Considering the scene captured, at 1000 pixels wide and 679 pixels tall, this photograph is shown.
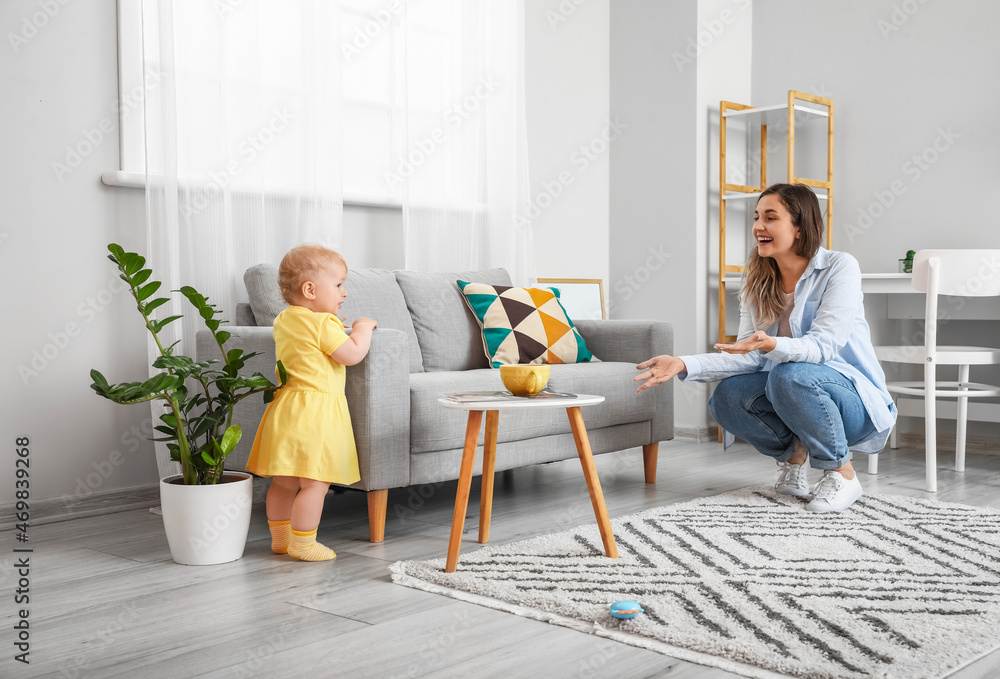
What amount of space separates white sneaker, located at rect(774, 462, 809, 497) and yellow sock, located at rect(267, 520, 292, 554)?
1.49m

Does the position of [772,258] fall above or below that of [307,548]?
above

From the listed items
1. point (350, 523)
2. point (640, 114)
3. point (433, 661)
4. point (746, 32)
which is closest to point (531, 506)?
point (350, 523)

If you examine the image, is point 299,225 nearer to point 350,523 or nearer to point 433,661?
point 350,523

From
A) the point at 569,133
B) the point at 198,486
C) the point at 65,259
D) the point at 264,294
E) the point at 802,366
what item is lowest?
the point at 198,486

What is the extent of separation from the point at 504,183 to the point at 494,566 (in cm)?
208

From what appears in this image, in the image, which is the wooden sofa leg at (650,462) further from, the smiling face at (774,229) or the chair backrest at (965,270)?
the chair backrest at (965,270)

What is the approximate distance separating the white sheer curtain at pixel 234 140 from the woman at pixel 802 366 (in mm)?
1384

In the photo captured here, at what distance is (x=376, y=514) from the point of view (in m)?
2.35

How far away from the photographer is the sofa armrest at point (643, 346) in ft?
10.4

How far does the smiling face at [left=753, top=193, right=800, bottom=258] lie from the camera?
277 cm

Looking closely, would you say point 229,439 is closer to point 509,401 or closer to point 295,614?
point 295,614

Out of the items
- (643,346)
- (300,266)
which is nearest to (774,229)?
(643,346)

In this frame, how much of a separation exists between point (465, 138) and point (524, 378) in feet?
5.90

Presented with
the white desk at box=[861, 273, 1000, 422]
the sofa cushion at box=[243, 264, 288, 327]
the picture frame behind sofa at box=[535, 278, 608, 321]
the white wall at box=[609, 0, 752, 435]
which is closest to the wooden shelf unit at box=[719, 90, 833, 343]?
the white wall at box=[609, 0, 752, 435]
